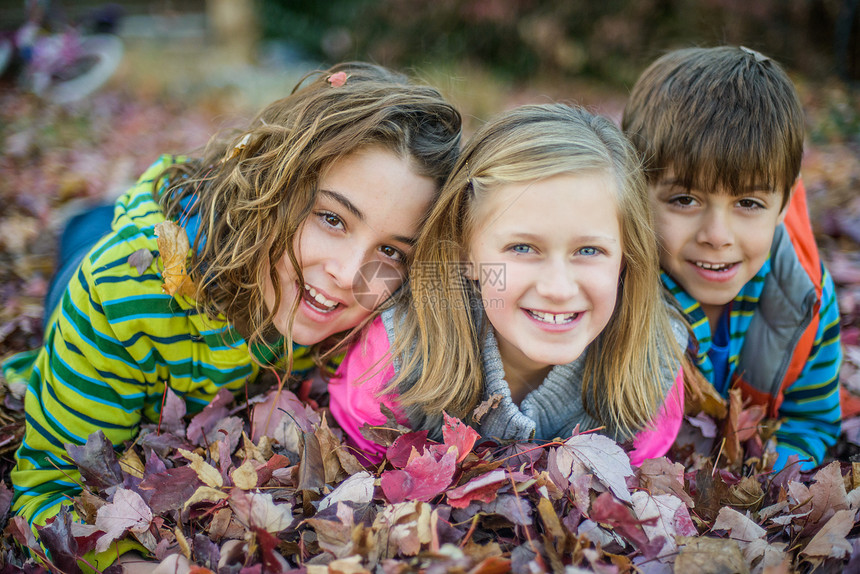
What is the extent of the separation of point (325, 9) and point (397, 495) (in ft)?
34.5

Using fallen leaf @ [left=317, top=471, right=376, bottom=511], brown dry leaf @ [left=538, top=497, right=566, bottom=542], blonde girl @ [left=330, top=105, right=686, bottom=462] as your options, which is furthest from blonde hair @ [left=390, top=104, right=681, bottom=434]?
brown dry leaf @ [left=538, top=497, right=566, bottom=542]

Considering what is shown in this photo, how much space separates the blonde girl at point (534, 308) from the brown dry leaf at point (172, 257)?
56cm

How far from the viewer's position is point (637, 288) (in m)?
1.86

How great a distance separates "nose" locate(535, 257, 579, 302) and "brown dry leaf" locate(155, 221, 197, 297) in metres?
0.99

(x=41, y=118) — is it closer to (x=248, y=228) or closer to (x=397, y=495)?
(x=248, y=228)

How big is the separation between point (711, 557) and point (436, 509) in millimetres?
582

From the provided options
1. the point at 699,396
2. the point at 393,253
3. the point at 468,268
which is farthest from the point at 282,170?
the point at 699,396

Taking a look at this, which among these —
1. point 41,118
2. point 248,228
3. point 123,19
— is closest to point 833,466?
point 248,228

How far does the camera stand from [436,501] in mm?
1580

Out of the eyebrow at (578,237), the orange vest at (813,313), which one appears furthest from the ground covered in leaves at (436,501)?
the eyebrow at (578,237)

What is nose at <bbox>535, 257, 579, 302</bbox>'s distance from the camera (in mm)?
1628

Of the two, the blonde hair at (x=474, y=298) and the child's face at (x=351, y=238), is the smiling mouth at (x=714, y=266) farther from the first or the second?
the child's face at (x=351, y=238)

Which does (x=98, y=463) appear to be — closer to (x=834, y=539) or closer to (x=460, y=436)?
(x=460, y=436)

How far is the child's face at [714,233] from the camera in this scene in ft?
6.40
